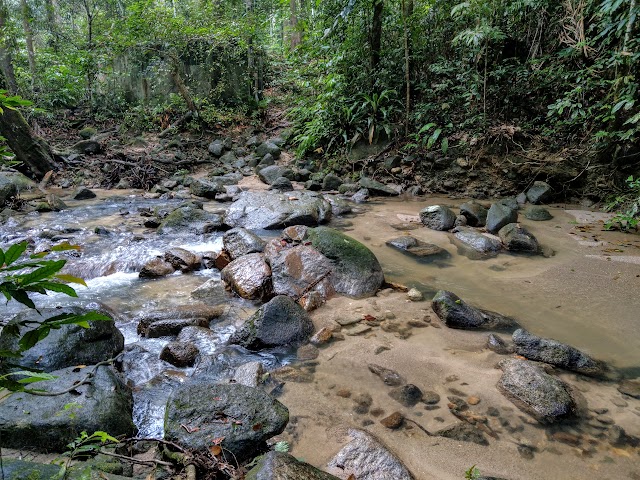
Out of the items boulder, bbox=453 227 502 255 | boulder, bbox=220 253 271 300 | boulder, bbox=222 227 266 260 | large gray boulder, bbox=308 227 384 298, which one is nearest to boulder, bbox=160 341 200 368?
boulder, bbox=220 253 271 300

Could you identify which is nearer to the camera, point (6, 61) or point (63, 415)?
point (63, 415)

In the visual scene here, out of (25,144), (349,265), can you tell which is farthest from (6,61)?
(349,265)

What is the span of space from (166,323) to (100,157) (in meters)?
9.84

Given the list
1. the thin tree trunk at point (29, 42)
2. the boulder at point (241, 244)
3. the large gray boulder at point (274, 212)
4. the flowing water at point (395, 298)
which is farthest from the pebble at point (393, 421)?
the thin tree trunk at point (29, 42)

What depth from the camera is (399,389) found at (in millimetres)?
3064

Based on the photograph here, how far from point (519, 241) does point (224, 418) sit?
4.91 metres

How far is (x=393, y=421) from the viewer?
2746 mm

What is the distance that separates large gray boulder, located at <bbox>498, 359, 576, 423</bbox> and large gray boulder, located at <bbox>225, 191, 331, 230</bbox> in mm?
4669

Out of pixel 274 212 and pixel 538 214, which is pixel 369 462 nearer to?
pixel 274 212

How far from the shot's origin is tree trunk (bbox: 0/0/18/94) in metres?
11.4

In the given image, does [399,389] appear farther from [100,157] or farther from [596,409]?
Answer: [100,157]

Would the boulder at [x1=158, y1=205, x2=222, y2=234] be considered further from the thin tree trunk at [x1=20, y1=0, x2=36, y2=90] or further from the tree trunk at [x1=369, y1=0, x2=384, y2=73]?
the thin tree trunk at [x1=20, y1=0, x2=36, y2=90]

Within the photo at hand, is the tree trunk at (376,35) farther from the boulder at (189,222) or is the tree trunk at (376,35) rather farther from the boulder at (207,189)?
the boulder at (189,222)

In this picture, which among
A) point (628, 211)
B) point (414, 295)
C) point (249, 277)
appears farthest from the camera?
point (628, 211)
